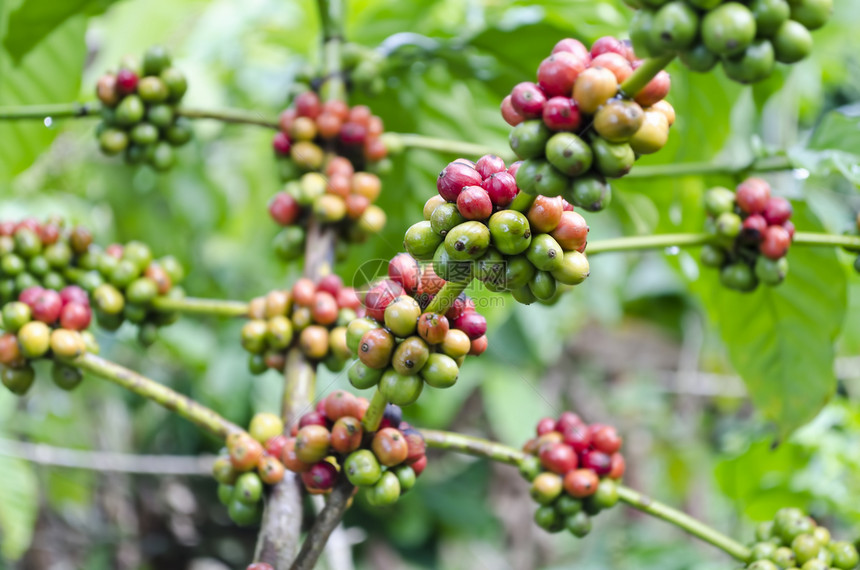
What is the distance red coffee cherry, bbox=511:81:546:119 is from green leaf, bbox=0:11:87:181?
1258mm

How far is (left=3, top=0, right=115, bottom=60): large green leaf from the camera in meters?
1.38

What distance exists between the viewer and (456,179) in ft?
2.13

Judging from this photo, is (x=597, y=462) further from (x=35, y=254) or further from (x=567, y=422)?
(x=35, y=254)

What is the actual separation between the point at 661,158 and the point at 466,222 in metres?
1.09

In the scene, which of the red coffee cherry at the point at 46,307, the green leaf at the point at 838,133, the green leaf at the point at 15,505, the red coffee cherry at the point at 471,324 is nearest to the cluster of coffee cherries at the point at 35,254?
the red coffee cherry at the point at 46,307

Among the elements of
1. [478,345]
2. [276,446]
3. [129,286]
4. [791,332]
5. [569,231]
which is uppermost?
[569,231]

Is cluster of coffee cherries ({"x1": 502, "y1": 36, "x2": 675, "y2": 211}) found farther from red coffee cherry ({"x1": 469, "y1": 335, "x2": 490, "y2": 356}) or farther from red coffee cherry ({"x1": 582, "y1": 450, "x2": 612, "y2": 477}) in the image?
red coffee cherry ({"x1": 582, "y1": 450, "x2": 612, "y2": 477})

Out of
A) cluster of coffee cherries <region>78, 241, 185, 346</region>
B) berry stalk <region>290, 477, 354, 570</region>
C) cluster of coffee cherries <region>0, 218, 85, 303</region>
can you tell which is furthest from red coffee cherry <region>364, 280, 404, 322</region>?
cluster of coffee cherries <region>0, 218, 85, 303</region>

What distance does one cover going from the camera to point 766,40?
610 mm

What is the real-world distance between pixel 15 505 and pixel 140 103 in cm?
153

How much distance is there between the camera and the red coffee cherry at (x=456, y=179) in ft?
2.12

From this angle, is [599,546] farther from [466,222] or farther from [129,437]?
[466,222]

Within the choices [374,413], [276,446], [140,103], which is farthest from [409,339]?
[140,103]

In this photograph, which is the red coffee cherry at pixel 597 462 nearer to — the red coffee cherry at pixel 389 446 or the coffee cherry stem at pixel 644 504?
the coffee cherry stem at pixel 644 504
